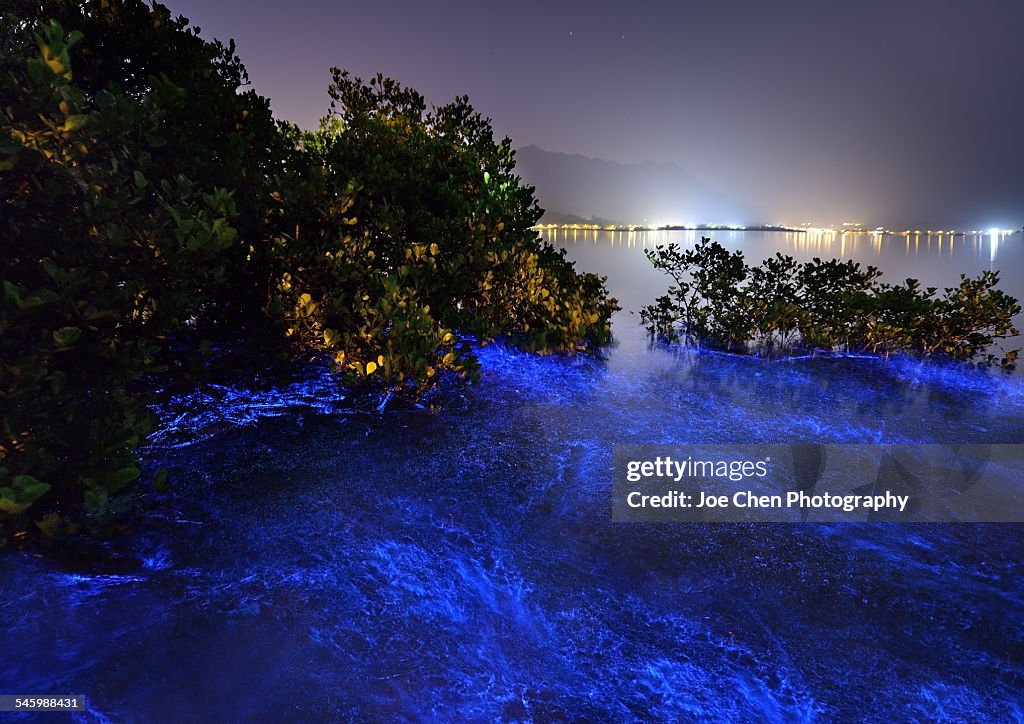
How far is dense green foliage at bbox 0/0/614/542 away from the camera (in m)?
4.14

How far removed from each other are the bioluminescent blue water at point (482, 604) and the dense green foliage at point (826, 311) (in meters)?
8.64

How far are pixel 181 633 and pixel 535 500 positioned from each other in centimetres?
339

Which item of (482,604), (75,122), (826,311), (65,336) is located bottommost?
(482,604)

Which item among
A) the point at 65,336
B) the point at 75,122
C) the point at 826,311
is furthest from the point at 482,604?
the point at 826,311

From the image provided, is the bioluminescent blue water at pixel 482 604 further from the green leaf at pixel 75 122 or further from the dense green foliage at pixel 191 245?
the green leaf at pixel 75 122

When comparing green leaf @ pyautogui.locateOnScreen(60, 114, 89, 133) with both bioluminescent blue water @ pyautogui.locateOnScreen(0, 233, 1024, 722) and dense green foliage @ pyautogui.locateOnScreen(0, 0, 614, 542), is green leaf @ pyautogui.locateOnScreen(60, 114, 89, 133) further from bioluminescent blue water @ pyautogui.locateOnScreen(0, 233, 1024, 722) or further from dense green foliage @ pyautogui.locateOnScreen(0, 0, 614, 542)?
bioluminescent blue water @ pyautogui.locateOnScreen(0, 233, 1024, 722)

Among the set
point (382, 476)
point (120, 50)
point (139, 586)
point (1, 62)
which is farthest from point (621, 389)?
point (120, 50)

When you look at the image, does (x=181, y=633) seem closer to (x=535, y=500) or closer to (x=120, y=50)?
(x=535, y=500)

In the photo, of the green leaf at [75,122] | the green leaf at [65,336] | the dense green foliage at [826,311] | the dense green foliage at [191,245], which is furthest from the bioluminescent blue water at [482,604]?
the dense green foliage at [826,311]

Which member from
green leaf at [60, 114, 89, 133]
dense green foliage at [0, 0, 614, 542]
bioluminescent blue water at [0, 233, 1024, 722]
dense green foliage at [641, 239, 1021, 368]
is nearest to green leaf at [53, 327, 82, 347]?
dense green foliage at [0, 0, 614, 542]

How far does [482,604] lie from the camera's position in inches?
163

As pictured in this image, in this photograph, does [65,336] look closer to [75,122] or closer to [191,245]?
[191,245]

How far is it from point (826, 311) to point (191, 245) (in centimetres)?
1405

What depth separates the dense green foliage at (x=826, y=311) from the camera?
1231cm
